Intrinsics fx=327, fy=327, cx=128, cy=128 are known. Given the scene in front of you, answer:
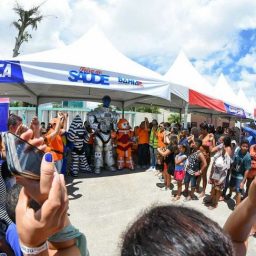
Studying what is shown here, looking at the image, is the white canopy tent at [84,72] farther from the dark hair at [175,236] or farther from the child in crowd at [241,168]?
the dark hair at [175,236]

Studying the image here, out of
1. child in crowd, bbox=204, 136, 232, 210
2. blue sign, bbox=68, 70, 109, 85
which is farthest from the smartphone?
blue sign, bbox=68, 70, 109, 85

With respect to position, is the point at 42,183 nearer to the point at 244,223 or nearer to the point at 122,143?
the point at 244,223

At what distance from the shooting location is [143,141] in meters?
8.90

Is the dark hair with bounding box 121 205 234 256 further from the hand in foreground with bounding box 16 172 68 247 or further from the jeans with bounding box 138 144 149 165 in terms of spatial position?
the jeans with bounding box 138 144 149 165

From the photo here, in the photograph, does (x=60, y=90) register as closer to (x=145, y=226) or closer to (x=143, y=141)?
(x=143, y=141)

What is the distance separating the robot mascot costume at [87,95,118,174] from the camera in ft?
24.9

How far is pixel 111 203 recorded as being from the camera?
19.2 feet

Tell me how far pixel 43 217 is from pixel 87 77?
237 inches

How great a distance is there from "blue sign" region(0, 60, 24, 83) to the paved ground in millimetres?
2296

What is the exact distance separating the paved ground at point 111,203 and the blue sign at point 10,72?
7.53 feet

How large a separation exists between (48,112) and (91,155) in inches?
374

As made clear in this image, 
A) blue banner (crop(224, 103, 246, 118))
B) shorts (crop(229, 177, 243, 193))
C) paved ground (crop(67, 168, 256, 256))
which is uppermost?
blue banner (crop(224, 103, 246, 118))

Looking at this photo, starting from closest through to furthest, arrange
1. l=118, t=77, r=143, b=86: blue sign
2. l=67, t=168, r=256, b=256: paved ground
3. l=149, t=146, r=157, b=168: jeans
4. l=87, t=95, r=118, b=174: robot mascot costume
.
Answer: l=67, t=168, r=256, b=256: paved ground, l=118, t=77, r=143, b=86: blue sign, l=87, t=95, r=118, b=174: robot mascot costume, l=149, t=146, r=157, b=168: jeans

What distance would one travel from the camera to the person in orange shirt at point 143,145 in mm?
8766
